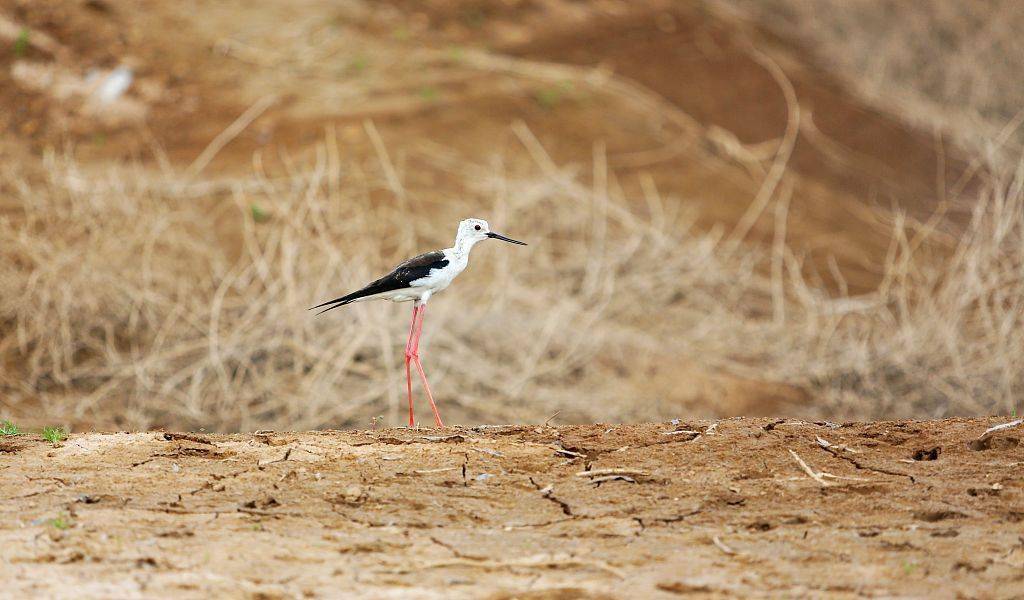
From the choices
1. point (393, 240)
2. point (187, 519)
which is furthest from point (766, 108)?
point (187, 519)

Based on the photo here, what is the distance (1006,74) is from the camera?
79.4 feet

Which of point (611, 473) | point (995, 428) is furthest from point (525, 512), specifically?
point (995, 428)

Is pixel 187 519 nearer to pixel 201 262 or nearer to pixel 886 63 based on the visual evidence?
pixel 201 262

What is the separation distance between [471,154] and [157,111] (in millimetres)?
4799

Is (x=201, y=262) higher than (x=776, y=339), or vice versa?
(x=201, y=262)

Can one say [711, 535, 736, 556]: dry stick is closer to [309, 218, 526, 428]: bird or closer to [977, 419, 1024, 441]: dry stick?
[977, 419, 1024, 441]: dry stick

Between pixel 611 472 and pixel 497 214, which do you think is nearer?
pixel 611 472

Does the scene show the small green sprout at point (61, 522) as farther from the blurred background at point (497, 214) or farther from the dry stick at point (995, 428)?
the blurred background at point (497, 214)

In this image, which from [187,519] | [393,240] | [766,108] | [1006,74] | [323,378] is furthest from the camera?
[1006,74]

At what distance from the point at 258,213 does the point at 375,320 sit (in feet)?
7.71

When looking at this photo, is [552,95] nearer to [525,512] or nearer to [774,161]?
[774,161]

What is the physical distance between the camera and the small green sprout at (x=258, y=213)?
12.5 m

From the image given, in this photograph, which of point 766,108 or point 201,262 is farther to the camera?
point 766,108

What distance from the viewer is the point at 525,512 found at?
4.83 metres
